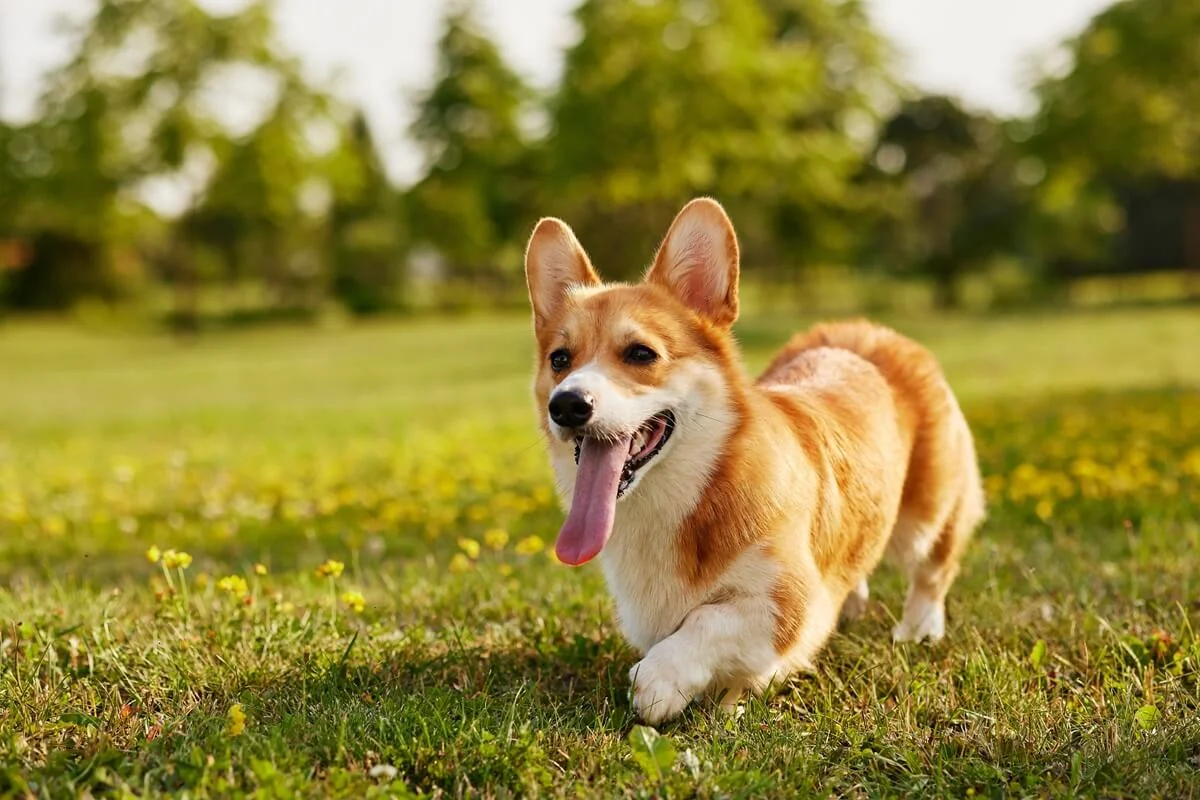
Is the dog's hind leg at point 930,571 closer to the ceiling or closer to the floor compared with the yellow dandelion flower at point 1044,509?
closer to the ceiling

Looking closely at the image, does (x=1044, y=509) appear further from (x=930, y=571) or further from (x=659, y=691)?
(x=659, y=691)

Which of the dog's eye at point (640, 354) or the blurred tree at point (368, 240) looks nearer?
the dog's eye at point (640, 354)

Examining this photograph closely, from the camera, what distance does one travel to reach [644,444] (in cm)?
335

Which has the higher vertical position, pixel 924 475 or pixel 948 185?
pixel 948 185

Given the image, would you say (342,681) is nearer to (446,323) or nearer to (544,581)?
(544,581)

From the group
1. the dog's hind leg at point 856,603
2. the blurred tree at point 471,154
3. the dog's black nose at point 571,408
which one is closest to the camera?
the dog's black nose at point 571,408

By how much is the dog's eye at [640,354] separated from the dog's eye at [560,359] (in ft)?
0.72

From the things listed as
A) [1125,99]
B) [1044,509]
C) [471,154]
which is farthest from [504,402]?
[471,154]

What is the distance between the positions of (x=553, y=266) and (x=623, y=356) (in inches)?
24.7

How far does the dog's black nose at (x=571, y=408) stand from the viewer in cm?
307

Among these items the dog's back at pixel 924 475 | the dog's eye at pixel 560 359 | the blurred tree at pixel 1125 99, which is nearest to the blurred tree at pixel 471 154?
the blurred tree at pixel 1125 99

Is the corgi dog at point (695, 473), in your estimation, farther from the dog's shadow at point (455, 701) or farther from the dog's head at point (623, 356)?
the dog's shadow at point (455, 701)

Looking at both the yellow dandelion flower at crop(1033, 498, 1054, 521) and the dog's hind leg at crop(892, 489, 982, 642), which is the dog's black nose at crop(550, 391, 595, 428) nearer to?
the dog's hind leg at crop(892, 489, 982, 642)

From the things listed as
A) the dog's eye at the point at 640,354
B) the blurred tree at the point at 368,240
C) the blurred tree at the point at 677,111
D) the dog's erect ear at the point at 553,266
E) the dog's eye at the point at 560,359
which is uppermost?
the blurred tree at the point at 677,111
